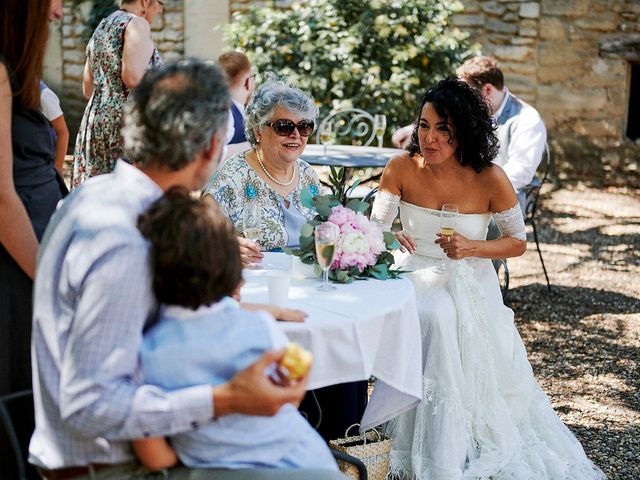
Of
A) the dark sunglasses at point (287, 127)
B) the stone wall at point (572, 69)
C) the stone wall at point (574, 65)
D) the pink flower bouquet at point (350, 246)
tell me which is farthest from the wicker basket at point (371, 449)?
the stone wall at point (572, 69)

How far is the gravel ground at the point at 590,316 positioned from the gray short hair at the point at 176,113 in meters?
2.57

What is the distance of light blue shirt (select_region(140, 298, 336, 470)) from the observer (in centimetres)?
179

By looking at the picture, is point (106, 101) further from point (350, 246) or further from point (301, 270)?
point (350, 246)

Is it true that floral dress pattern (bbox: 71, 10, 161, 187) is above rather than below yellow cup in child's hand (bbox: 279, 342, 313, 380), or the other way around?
above

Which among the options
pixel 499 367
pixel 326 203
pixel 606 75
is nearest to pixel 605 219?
pixel 606 75

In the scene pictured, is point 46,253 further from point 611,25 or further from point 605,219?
point 611,25

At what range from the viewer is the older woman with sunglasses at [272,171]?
354 cm

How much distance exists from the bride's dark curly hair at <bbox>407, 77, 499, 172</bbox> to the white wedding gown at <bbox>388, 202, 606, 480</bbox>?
0.26m

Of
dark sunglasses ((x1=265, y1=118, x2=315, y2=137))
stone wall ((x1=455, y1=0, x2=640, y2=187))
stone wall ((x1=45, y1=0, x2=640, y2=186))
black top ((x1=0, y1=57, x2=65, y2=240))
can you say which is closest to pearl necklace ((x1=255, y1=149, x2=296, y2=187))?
dark sunglasses ((x1=265, y1=118, x2=315, y2=137))

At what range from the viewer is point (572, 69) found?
31.8 feet

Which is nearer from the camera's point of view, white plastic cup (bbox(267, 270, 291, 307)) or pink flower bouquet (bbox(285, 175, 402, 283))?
white plastic cup (bbox(267, 270, 291, 307))

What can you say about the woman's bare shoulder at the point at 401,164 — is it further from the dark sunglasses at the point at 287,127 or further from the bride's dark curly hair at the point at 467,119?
the dark sunglasses at the point at 287,127

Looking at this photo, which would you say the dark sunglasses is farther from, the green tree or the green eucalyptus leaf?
the green tree

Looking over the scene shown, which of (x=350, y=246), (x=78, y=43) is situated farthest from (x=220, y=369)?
(x=78, y=43)
